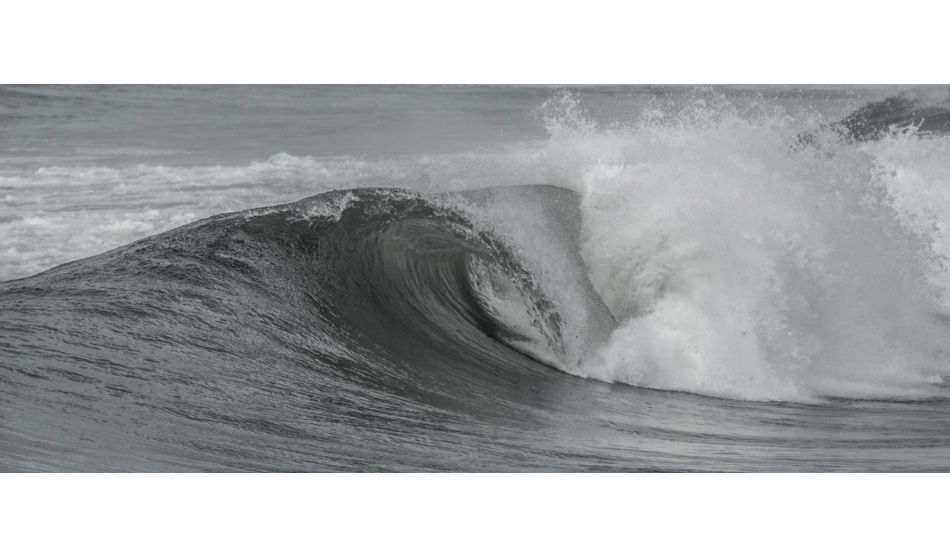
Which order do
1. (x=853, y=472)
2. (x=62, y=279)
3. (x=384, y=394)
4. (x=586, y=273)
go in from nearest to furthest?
(x=853, y=472) → (x=384, y=394) → (x=62, y=279) → (x=586, y=273)

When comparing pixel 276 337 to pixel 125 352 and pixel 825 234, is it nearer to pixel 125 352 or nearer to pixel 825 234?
pixel 125 352

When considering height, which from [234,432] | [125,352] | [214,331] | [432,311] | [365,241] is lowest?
[234,432]

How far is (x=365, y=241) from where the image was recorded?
4.89 metres

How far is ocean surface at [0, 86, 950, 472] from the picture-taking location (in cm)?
337

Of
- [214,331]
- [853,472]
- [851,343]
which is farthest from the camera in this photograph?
[851,343]

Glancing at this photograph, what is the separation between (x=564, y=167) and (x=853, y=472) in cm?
278

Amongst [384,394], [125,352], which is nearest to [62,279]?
[125,352]

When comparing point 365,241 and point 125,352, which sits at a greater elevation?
point 365,241

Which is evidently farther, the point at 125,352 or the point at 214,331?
the point at 214,331

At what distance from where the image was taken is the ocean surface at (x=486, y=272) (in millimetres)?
3373

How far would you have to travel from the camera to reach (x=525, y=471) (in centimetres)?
301

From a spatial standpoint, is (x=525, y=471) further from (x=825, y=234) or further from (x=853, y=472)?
(x=825, y=234)

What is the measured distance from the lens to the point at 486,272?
4.83 m

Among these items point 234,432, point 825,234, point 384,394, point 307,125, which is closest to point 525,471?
point 384,394
